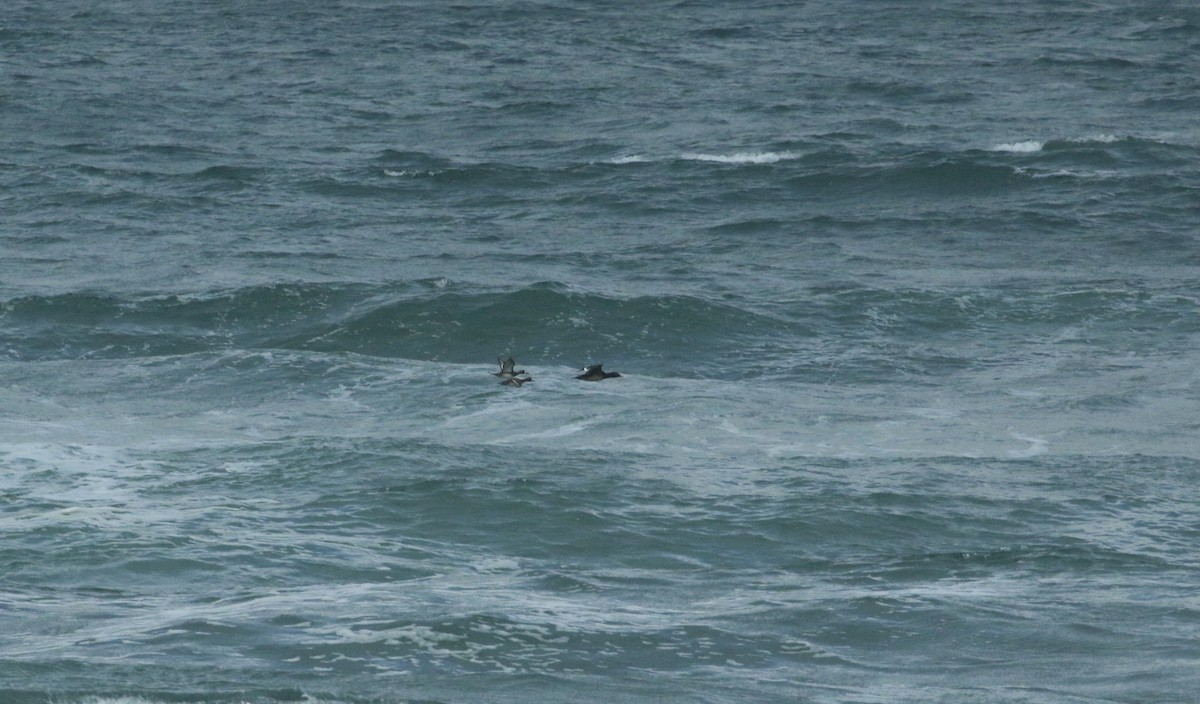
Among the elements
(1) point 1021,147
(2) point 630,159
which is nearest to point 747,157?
(2) point 630,159

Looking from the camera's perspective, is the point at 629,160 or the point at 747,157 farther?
the point at 747,157

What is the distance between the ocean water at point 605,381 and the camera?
1761cm

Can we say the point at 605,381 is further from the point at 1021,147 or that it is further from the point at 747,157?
the point at 1021,147

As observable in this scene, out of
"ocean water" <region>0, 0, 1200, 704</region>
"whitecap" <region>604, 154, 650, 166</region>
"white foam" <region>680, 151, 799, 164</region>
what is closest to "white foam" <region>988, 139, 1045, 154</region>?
"ocean water" <region>0, 0, 1200, 704</region>

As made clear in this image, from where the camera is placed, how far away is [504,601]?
18.9 meters

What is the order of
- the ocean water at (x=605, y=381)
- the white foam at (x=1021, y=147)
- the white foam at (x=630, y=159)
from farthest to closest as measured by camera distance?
1. the white foam at (x=1021, y=147)
2. the white foam at (x=630, y=159)
3. the ocean water at (x=605, y=381)

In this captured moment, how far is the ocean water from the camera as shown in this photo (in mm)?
17609

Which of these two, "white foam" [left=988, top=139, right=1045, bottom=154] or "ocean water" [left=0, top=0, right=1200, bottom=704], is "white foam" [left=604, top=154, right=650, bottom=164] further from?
"white foam" [left=988, top=139, right=1045, bottom=154]

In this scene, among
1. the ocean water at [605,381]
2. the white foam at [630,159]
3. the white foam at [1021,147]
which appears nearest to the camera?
the ocean water at [605,381]

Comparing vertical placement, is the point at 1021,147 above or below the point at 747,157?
above

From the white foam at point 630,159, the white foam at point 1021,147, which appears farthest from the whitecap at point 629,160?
the white foam at point 1021,147

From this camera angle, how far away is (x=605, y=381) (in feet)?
94.6

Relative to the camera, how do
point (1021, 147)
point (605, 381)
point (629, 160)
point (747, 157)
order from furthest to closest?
point (1021, 147) < point (747, 157) < point (629, 160) < point (605, 381)

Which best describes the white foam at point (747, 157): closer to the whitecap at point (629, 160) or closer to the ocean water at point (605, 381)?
the ocean water at point (605, 381)
